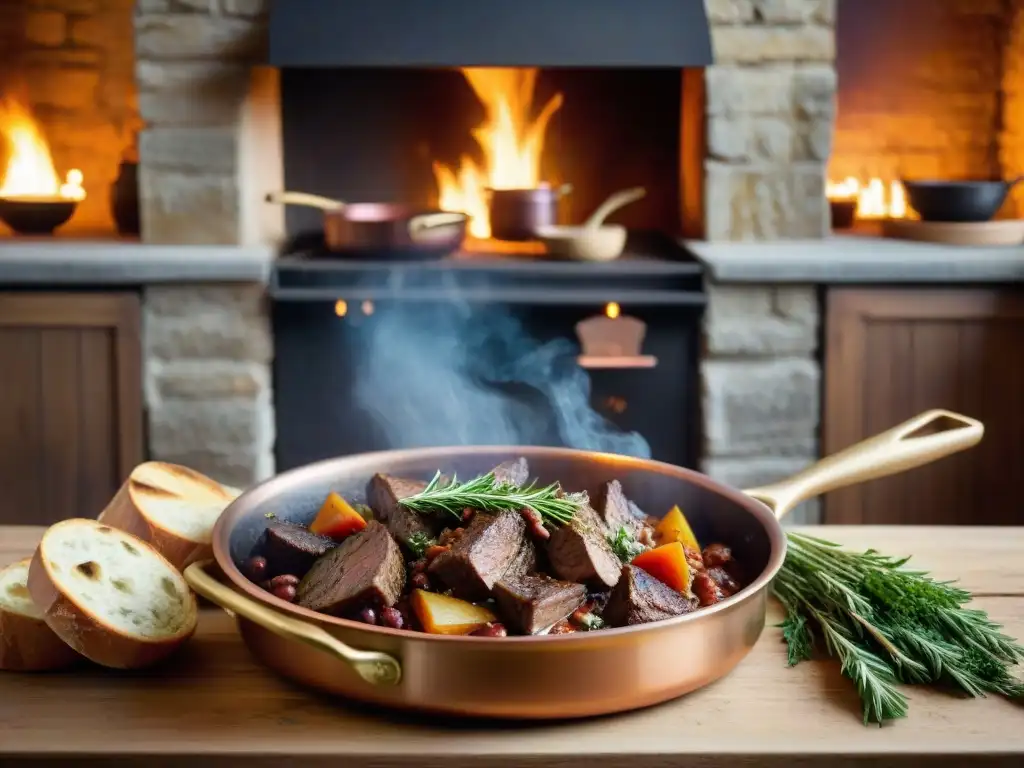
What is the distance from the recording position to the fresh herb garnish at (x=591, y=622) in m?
1.12

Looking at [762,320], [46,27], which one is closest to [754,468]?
[762,320]

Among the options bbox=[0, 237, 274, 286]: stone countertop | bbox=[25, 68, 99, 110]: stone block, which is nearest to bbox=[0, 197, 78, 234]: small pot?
bbox=[0, 237, 274, 286]: stone countertop

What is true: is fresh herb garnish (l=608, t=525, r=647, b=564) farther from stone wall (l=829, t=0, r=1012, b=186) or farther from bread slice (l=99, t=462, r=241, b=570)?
stone wall (l=829, t=0, r=1012, b=186)

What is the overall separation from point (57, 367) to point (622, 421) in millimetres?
1404

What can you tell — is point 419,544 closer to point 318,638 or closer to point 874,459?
point 318,638

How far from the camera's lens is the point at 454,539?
3.94ft

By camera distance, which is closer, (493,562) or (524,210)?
(493,562)

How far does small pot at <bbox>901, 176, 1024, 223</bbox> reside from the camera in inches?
128

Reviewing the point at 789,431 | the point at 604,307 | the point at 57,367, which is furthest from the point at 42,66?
the point at 789,431

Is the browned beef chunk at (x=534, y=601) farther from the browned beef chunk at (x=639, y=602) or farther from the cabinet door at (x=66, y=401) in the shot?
the cabinet door at (x=66, y=401)

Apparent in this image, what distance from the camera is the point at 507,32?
10.3 ft

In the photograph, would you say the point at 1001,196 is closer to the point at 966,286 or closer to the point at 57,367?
the point at 966,286

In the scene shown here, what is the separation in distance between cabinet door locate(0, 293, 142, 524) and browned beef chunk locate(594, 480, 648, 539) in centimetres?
201

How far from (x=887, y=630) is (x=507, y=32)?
227cm
